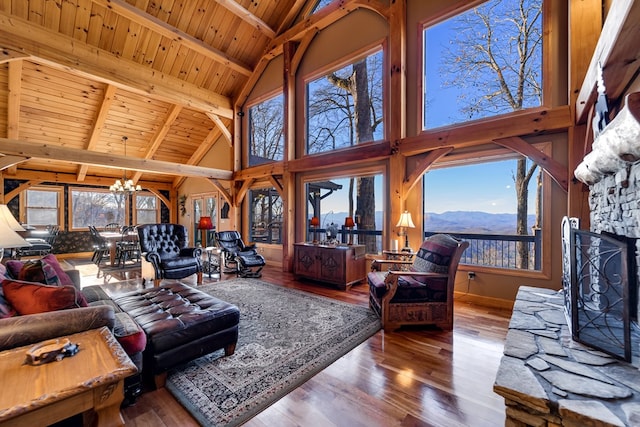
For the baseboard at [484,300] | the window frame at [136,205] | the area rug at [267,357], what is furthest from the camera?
the window frame at [136,205]

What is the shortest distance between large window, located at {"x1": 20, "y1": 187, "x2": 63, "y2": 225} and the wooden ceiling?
487 mm

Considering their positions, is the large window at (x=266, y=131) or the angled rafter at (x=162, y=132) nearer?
the large window at (x=266, y=131)

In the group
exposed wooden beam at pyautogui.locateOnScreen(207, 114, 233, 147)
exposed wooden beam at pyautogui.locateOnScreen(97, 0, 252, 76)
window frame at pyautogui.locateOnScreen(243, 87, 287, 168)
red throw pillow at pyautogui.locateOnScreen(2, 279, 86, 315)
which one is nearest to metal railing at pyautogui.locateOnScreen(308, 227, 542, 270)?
window frame at pyautogui.locateOnScreen(243, 87, 287, 168)

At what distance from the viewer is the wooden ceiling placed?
15.4 ft

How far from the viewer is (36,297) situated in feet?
5.23

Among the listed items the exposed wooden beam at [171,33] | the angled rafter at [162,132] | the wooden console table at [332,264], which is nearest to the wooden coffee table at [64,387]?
the wooden console table at [332,264]

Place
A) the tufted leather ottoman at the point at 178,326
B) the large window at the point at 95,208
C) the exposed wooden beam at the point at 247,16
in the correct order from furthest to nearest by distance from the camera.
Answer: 1. the large window at the point at 95,208
2. the exposed wooden beam at the point at 247,16
3. the tufted leather ottoman at the point at 178,326

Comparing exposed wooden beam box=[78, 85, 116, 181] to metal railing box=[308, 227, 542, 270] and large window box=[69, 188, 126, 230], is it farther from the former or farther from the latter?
metal railing box=[308, 227, 542, 270]

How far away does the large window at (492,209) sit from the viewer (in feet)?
12.1

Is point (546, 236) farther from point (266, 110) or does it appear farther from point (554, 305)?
point (266, 110)

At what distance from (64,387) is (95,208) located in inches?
401

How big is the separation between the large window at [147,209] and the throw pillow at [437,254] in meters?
9.89

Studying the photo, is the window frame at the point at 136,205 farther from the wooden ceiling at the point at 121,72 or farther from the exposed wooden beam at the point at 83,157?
the exposed wooden beam at the point at 83,157

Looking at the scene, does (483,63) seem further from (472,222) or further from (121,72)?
(121,72)
